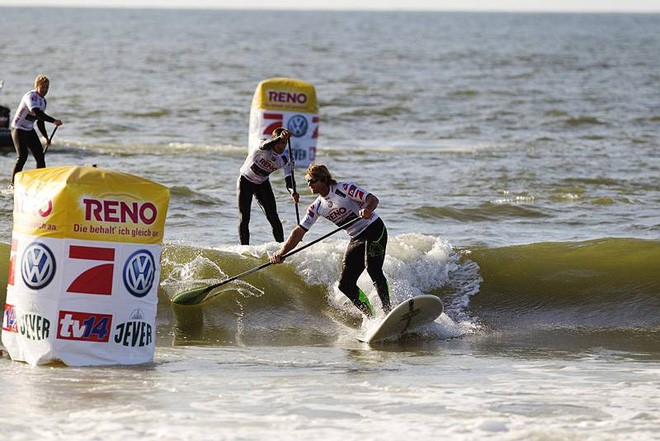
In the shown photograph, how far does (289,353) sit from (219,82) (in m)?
37.4

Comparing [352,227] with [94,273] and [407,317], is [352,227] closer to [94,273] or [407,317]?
[407,317]

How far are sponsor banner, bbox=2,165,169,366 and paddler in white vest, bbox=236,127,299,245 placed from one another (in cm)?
430

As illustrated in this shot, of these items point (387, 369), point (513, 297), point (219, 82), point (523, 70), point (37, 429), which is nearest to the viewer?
point (37, 429)

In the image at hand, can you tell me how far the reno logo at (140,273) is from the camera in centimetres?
915

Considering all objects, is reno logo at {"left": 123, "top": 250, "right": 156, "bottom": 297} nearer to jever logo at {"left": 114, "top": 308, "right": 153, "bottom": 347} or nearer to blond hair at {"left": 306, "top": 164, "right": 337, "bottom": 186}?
jever logo at {"left": 114, "top": 308, "right": 153, "bottom": 347}

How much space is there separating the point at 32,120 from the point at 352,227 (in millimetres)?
6567

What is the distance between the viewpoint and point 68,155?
24531mm

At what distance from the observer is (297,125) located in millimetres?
19828

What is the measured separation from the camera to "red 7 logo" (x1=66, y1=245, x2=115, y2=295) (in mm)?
8984

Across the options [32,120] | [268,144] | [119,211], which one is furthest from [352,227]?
[32,120]

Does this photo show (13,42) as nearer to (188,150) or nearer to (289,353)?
(188,150)

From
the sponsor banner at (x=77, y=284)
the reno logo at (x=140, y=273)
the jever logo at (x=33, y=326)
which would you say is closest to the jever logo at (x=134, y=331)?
the sponsor banner at (x=77, y=284)

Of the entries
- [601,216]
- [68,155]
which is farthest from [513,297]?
[68,155]

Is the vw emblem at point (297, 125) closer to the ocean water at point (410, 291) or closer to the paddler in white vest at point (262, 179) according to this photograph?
the ocean water at point (410, 291)
